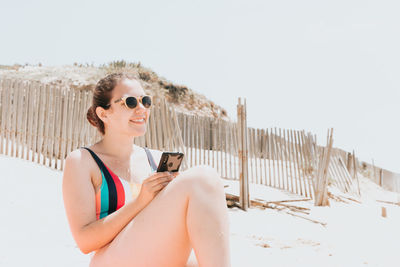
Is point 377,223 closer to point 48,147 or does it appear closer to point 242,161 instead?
point 242,161

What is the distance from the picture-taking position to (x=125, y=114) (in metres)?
A: 1.80

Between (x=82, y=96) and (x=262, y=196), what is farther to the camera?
(x=262, y=196)

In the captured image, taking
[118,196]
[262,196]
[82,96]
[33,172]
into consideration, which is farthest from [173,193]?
[262,196]

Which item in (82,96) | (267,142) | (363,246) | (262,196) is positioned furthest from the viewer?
(267,142)

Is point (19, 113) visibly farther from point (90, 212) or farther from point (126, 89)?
point (90, 212)

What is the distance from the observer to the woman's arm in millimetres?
1495

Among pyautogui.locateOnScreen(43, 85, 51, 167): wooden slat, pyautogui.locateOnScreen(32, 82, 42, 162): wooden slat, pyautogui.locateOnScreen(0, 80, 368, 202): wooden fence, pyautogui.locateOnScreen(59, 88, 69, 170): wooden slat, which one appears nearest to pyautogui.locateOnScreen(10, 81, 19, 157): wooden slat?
pyautogui.locateOnScreen(0, 80, 368, 202): wooden fence

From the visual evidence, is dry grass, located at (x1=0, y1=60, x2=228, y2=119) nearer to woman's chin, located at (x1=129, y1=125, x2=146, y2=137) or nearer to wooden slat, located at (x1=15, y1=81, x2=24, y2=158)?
wooden slat, located at (x1=15, y1=81, x2=24, y2=158)

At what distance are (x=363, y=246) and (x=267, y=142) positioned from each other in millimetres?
5085

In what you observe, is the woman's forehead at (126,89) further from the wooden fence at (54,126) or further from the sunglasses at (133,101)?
the wooden fence at (54,126)

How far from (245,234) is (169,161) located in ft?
10.3

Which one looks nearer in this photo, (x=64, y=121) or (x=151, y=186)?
(x=151, y=186)

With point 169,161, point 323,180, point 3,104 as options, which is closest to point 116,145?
point 169,161

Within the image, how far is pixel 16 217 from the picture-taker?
3.70 metres
